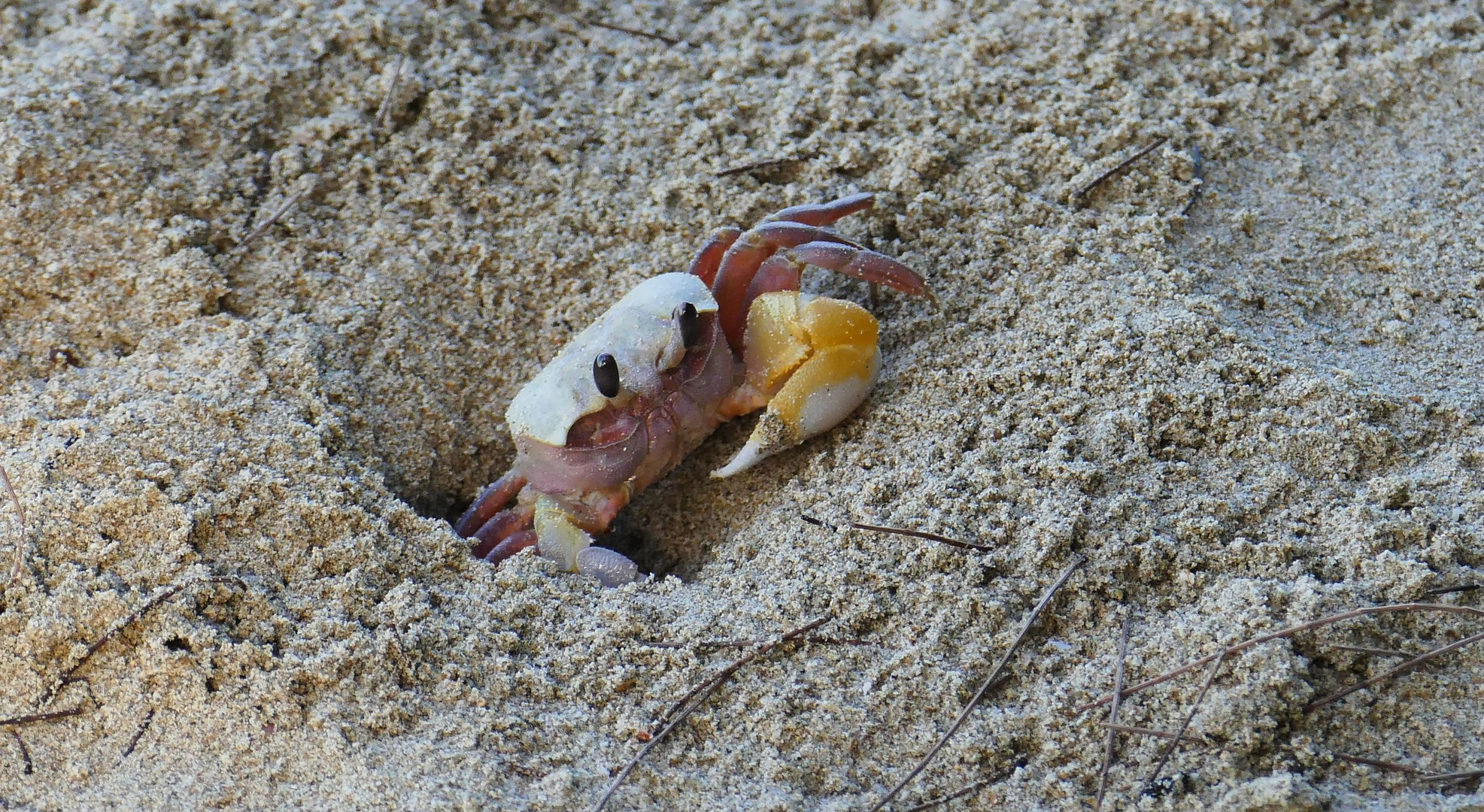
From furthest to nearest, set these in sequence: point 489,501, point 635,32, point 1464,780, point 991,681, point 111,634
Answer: point 635,32 < point 489,501 < point 111,634 < point 991,681 < point 1464,780

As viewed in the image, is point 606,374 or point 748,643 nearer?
point 748,643

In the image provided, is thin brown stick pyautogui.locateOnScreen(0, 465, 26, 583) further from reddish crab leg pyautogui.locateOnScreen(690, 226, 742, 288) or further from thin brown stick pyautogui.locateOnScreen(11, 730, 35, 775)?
reddish crab leg pyautogui.locateOnScreen(690, 226, 742, 288)

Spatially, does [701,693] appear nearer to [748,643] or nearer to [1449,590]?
[748,643]

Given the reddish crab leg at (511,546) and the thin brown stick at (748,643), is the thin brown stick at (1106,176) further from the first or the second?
the reddish crab leg at (511,546)

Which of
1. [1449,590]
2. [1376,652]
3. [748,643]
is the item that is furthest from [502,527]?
[1449,590]

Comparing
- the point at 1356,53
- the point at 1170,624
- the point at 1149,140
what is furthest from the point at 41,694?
the point at 1356,53

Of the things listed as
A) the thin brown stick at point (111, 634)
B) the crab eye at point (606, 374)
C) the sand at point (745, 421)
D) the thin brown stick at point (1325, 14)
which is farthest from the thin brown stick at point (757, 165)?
the thin brown stick at point (111, 634)
